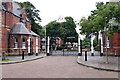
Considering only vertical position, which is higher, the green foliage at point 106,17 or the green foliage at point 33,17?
the green foliage at point 33,17

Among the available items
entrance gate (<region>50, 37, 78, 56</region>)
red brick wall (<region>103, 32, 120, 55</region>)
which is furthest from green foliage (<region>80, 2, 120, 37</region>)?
entrance gate (<region>50, 37, 78, 56</region>)

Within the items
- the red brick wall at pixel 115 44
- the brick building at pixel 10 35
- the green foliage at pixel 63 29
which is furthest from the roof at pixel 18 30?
the green foliage at pixel 63 29

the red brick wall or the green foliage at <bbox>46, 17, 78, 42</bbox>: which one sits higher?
the green foliage at <bbox>46, 17, 78, 42</bbox>

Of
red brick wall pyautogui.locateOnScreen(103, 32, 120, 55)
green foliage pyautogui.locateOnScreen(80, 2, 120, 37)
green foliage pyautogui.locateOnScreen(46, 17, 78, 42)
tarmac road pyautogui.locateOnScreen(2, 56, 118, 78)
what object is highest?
green foliage pyautogui.locateOnScreen(46, 17, 78, 42)

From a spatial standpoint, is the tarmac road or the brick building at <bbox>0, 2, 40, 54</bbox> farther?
the brick building at <bbox>0, 2, 40, 54</bbox>

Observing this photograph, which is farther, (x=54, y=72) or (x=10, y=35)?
(x=10, y=35)

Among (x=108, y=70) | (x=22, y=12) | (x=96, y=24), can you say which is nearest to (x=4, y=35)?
(x=22, y=12)

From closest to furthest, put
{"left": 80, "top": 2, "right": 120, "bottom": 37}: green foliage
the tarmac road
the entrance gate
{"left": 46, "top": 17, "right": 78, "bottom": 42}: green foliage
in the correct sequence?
the tarmac road < {"left": 80, "top": 2, "right": 120, "bottom": 37}: green foliage < the entrance gate < {"left": 46, "top": 17, "right": 78, "bottom": 42}: green foliage

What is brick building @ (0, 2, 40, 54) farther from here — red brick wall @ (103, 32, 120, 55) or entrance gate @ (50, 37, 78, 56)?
red brick wall @ (103, 32, 120, 55)

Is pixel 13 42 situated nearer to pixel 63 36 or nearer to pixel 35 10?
pixel 63 36

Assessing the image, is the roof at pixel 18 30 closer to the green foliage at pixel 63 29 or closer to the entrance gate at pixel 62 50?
the entrance gate at pixel 62 50

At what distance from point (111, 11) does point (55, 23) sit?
4161 cm

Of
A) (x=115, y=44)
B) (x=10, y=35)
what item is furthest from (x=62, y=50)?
(x=115, y=44)

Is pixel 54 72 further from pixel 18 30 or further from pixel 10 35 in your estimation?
pixel 18 30
